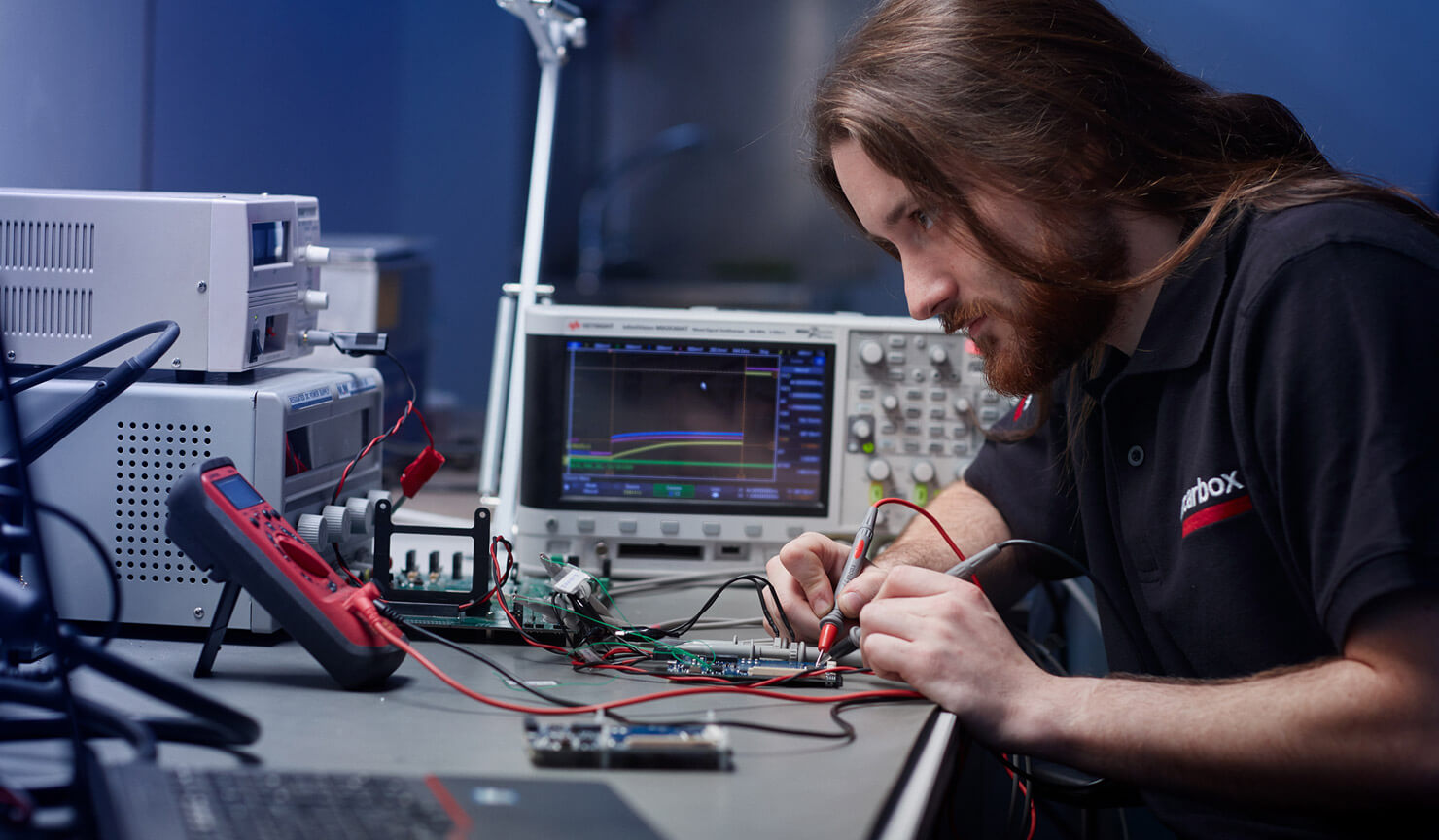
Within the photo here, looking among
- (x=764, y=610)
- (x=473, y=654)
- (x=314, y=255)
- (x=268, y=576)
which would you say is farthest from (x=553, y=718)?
(x=314, y=255)

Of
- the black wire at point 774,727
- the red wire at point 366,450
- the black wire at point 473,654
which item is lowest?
the black wire at point 473,654

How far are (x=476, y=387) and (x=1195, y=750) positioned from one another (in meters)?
3.48

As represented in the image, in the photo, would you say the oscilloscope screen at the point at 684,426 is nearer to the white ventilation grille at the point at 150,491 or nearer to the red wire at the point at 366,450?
the red wire at the point at 366,450

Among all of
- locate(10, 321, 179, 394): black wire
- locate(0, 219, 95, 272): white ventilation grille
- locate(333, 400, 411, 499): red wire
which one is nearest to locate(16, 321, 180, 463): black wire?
locate(10, 321, 179, 394): black wire

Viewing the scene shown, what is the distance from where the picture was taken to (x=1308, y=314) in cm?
100

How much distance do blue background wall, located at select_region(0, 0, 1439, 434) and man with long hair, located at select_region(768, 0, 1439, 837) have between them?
1.24 m

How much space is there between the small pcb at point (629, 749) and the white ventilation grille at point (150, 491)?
1.83 ft

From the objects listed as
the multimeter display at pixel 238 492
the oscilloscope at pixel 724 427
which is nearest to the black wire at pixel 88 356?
the multimeter display at pixel 238 492

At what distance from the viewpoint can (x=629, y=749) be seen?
2.86 ft

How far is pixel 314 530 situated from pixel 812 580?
1.82 feet

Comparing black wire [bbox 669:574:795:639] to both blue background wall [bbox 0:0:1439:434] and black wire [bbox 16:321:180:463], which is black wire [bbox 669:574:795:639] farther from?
blue background wall [bbox 0:0:1439:434]

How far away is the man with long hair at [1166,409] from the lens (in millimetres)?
930

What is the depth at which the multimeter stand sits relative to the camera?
111cm

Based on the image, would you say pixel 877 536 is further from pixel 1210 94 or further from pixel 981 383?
pixel 1210 94
